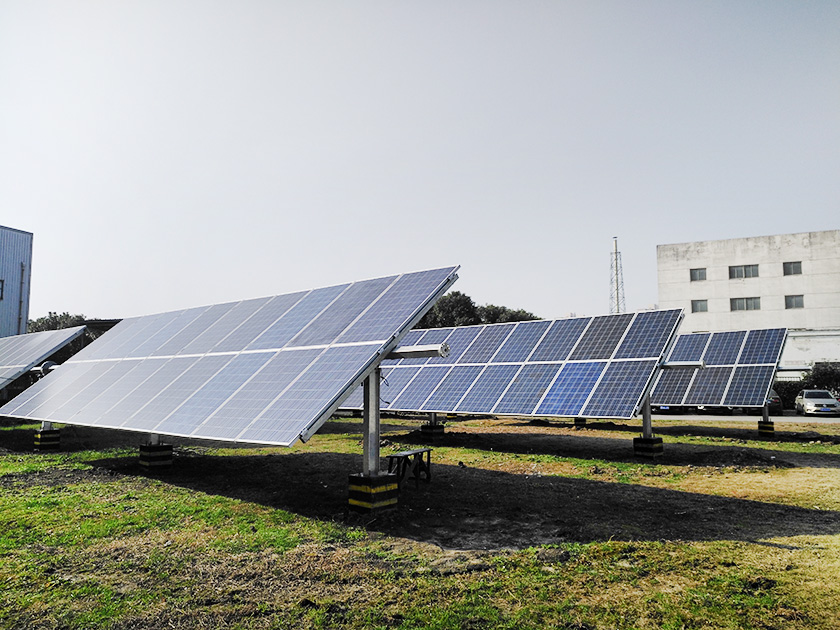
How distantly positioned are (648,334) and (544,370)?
14.4 feet

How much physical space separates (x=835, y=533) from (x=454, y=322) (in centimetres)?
5724

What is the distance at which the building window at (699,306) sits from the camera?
60.5 m

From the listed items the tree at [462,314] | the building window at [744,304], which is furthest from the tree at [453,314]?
the building window at [744,304]

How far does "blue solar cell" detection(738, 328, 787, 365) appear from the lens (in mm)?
26938

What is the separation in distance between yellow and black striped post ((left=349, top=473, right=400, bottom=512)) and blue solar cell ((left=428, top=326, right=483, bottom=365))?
52.8 ft

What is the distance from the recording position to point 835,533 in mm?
10531

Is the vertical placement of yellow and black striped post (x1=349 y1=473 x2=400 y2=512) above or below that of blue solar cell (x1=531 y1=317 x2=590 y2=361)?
below

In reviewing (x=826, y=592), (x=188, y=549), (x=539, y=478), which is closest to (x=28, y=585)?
(x=188, y=549)

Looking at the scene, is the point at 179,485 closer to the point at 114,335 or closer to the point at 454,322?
the point at 114,335

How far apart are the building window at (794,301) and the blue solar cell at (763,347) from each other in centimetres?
3488

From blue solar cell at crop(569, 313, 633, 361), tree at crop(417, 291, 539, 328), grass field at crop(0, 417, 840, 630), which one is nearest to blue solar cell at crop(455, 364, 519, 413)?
blue solar cell at crop(569, 313, 633, 361)

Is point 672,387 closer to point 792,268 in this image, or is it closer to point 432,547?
point 432,547

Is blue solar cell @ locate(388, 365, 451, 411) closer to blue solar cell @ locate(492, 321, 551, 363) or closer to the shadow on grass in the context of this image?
blue solar cell @ locate(492, 321, 551, 363)

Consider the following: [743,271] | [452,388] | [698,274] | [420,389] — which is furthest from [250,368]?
[743,271]
